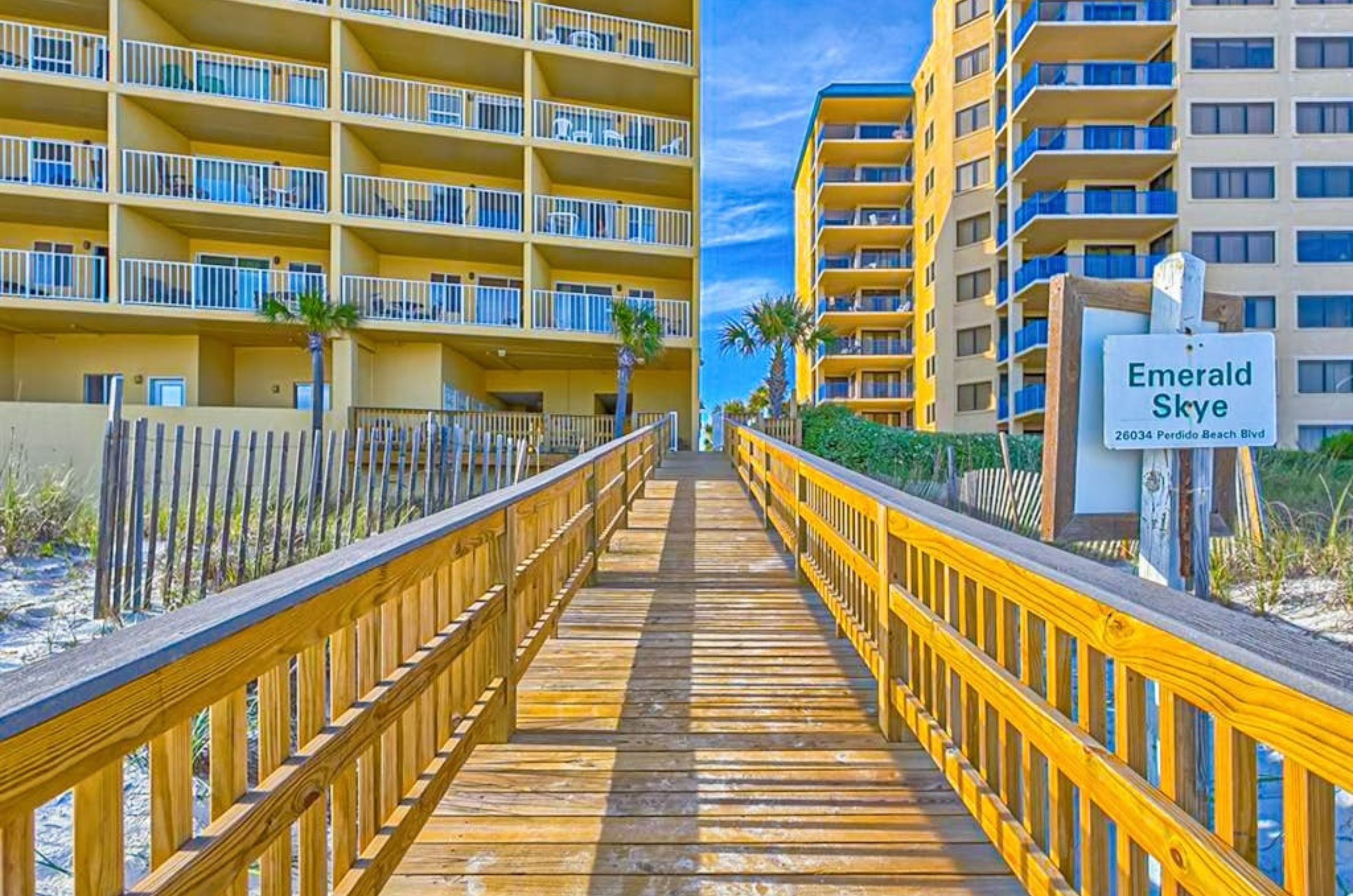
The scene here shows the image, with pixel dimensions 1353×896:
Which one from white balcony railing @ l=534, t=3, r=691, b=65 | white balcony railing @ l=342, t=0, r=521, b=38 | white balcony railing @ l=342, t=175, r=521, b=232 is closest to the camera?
white balcony railing @ l=342, t=175, r=521, b=232

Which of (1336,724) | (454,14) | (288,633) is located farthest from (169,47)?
(1336,724)

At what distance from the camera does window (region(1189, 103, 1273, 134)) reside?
2473 centimetres

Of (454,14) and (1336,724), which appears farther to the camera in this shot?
(454,14)

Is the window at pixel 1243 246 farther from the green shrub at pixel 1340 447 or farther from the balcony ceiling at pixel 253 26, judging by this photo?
the balcony ceiling at pixel 253 26

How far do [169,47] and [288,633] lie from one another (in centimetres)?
2285

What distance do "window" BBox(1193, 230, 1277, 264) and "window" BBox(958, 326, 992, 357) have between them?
7.40m

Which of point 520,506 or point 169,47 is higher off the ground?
point 169,47

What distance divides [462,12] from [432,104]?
2.53 m

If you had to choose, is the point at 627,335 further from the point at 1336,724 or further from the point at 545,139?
the point at 1336,724

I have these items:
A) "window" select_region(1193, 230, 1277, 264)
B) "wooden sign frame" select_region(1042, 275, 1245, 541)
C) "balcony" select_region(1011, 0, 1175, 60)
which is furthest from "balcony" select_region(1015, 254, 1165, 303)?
"wooden sign frame" select_region(1042, 275, 1245, 541)

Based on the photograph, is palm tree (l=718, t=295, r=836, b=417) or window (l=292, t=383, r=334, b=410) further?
palm tree (l=718, t=295, r=836, b=417)

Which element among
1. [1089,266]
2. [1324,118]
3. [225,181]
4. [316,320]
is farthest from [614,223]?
[1324,118]

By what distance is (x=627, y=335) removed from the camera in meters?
18.6

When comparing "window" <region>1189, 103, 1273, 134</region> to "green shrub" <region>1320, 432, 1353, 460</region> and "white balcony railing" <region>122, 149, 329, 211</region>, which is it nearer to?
"green shrub" <region>1320, 432, 1353, 460</region>
